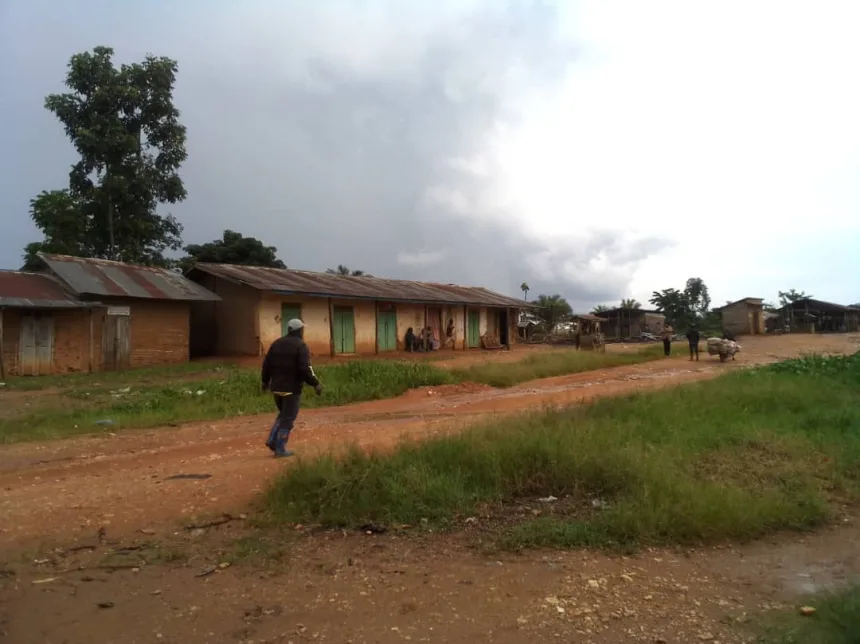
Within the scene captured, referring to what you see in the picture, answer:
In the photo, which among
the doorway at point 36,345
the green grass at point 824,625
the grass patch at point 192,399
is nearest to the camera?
the green grass at point 824,625

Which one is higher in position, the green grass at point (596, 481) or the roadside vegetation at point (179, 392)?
the roadside vegetation at point (179, 392)

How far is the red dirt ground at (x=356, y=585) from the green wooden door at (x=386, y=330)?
751 inches

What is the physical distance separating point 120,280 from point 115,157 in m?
9.44

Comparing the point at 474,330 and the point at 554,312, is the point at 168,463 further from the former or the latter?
the point at 554,312

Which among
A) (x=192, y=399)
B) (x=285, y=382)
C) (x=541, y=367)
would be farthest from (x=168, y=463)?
(x=541, y=367)

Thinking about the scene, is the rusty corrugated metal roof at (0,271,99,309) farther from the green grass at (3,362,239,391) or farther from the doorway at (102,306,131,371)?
the green grass at (3,362,239,391)

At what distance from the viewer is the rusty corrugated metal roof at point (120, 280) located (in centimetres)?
1833

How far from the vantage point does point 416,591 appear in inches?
157

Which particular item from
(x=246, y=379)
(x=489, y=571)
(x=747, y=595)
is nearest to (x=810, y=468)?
(x=747, y=595)

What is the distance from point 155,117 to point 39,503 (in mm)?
25393

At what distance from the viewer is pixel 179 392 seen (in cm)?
1309

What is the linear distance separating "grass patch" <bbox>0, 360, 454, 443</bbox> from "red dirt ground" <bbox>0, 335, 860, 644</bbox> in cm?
448

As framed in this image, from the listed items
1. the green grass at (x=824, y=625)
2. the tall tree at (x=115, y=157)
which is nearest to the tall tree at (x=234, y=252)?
the tall tree at (x=115, y=157)

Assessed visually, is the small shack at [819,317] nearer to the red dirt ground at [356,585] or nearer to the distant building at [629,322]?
the distant building at [629,322]
